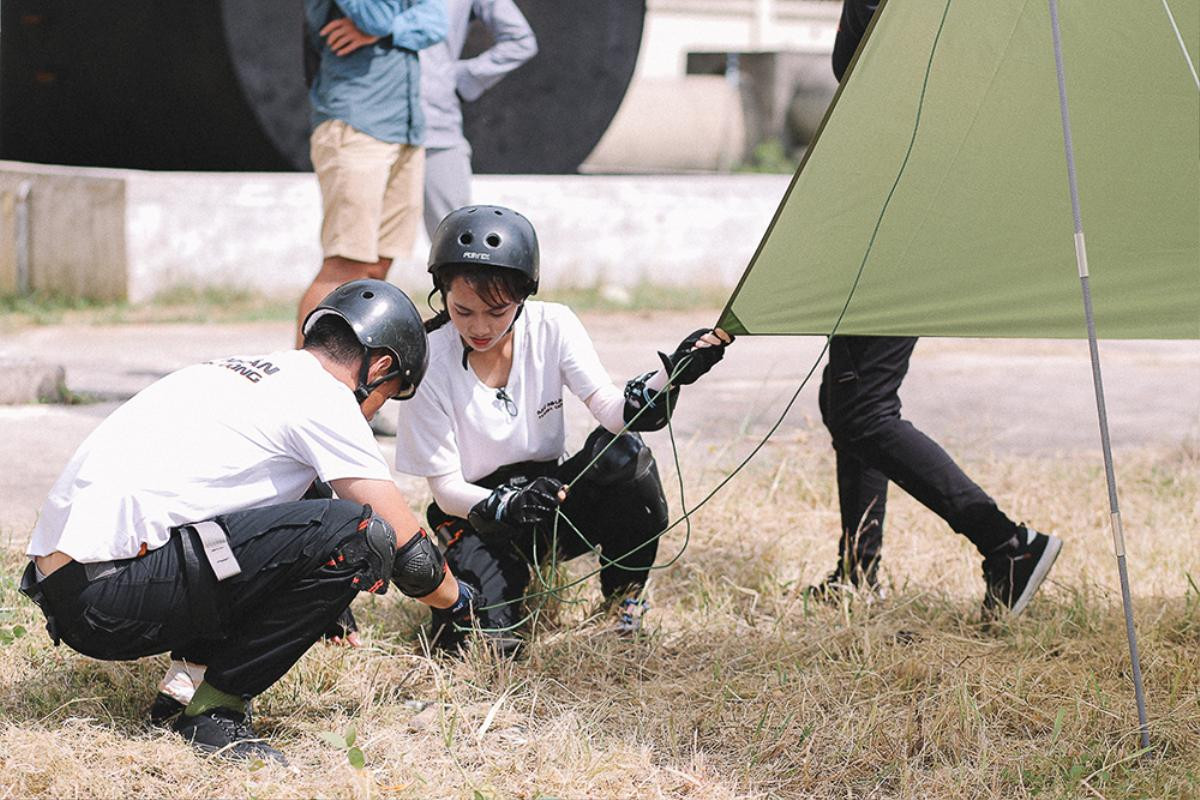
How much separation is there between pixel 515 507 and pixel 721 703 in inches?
25.5

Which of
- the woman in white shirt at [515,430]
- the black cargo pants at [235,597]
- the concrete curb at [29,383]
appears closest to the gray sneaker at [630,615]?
the woman in white shirt at [515,430]

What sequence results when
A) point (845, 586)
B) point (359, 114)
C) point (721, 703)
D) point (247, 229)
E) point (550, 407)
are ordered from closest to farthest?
point (721, 703) → point (550, 407) → point (845, 586) → point (359, 114) → point (247, 229)

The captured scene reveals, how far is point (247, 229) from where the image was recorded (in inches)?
368

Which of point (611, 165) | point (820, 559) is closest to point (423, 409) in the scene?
point (820, 559)

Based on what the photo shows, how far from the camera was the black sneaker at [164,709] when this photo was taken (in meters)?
3.43

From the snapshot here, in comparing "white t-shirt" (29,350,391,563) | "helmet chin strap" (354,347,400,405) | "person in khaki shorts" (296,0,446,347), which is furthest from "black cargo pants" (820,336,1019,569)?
"person in khaki shorts" (296,0,446,347)

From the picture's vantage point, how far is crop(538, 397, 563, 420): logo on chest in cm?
404

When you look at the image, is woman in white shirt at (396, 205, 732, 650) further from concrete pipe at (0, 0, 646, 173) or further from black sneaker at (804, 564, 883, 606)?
concrete pipe at (0, 0, 646, 173)

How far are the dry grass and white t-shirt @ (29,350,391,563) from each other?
44cm

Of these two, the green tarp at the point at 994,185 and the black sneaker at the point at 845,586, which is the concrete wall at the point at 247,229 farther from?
the green tarp at the point at 994,185

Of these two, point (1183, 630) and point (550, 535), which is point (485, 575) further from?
point (1183, 630)

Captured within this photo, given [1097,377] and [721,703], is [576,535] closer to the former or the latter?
[721,703]

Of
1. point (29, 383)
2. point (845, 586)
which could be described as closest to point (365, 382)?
point (845, 586)

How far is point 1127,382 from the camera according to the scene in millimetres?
7793
